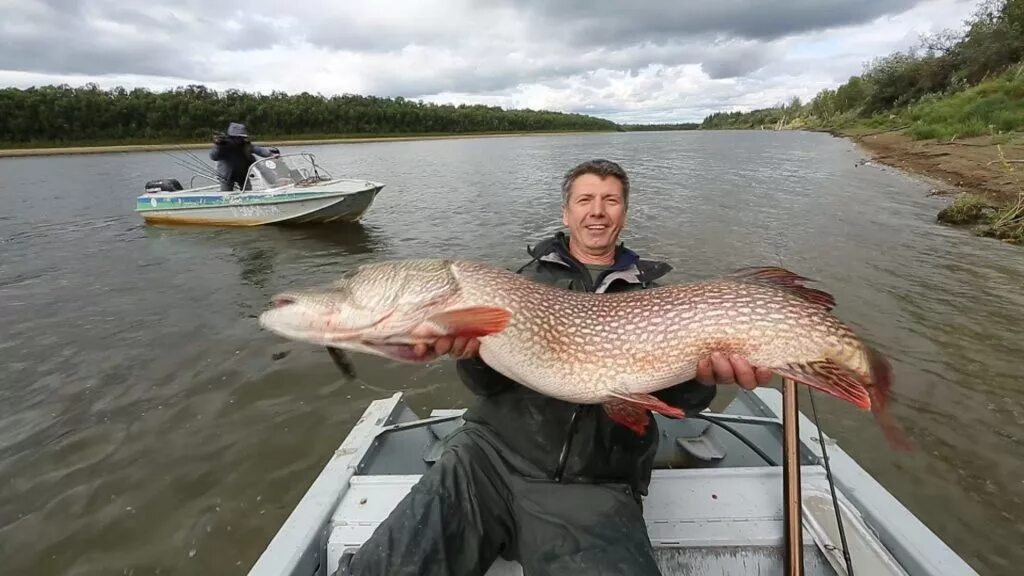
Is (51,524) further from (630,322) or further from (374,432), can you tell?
(630,322)

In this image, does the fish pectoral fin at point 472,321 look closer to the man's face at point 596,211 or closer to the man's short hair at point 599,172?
the man's face at point 596,211

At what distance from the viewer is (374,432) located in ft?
9.34

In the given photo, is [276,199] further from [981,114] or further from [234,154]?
[981,114]

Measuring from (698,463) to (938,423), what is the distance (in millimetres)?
2778

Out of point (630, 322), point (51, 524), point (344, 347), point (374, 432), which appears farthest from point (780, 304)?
point (51, 524)

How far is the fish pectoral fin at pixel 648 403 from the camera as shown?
1982 millimetres

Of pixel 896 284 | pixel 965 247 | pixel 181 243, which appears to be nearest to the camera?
pixel 896 284

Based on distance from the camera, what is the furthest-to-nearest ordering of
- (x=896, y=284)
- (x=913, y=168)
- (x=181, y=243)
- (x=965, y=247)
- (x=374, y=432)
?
(x=913, y=168) → (x=181, y=243) → (x=965, y=247) → (x=896, y=284) → (x=374, y=432)

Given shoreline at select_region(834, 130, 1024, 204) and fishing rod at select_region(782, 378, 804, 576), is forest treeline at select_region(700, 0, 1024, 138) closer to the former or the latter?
shoreline at select_region(834, 130, 1024, 204)

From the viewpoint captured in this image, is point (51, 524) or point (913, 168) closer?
point (51, 524)

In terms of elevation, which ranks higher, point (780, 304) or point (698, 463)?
point (780, 304)

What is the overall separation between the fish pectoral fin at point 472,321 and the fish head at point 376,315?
27mm

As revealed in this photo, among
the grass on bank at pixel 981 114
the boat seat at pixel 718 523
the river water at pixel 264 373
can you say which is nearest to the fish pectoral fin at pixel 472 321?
the boat seat at pixel 718 523

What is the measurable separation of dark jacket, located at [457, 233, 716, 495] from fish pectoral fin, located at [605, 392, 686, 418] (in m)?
0.17
